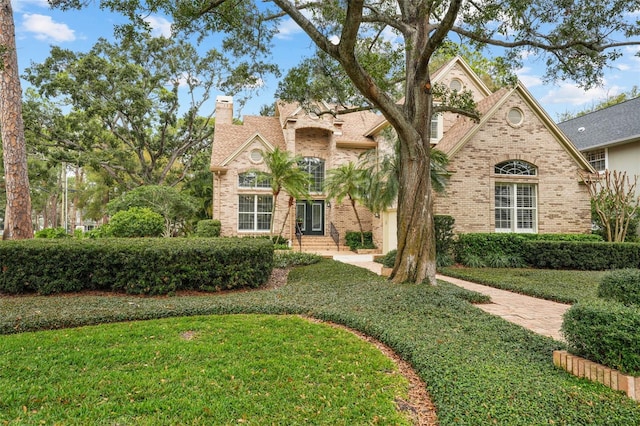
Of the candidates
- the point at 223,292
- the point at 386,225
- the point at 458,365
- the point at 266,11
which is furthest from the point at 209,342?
the point at 386,225

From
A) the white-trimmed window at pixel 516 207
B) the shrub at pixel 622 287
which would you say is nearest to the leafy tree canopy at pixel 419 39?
the shrub at pixel 622 287

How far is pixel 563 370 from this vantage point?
3465mm

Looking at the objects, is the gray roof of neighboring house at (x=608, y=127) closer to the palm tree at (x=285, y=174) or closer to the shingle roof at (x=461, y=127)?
the shingle roof at (x=461, y=127)

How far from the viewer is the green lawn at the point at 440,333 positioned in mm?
2785

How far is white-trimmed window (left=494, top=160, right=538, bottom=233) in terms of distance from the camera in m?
13.9

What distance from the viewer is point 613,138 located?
710 inches

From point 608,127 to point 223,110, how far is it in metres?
21.6

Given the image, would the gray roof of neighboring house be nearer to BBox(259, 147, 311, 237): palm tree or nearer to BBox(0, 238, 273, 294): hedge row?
BBox(259, 147, 311, 237): palm tree

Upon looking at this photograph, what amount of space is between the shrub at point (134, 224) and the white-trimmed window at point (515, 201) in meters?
14.0

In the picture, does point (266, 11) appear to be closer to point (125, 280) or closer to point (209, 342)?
point (125, 280)

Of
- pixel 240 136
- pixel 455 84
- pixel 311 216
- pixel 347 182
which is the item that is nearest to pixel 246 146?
pixel 240 136

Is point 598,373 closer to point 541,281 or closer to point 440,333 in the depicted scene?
point 440,333

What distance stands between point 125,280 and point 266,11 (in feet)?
23.0

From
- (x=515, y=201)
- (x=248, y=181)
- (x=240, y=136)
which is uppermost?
(x=240, y=136)
